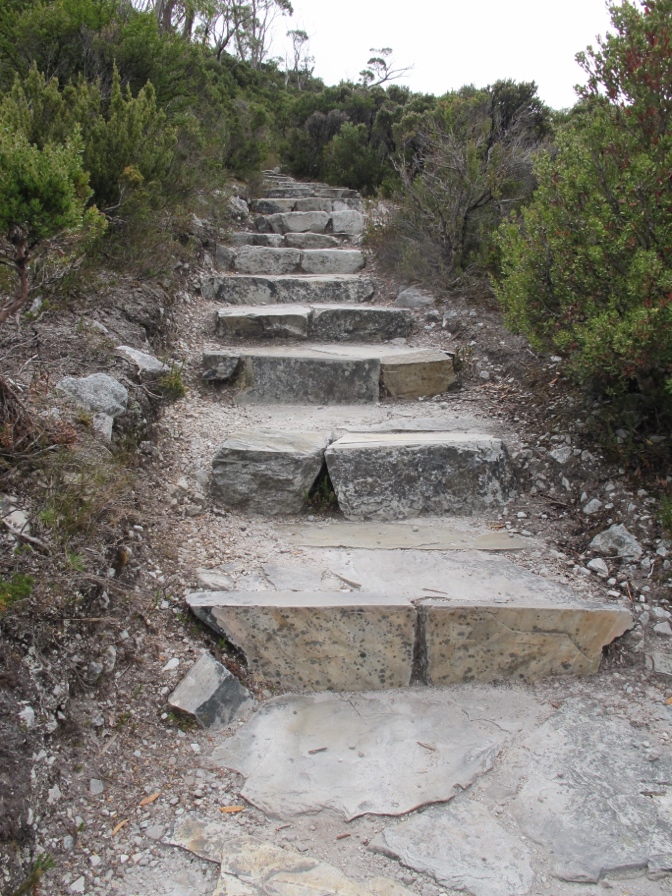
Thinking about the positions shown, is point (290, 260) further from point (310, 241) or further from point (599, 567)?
point (599, 567)

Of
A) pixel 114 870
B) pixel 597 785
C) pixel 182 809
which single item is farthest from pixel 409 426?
pixel 114 870

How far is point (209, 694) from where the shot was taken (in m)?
2.34

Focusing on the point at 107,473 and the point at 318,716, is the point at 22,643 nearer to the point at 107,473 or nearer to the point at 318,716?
the point at 107,473

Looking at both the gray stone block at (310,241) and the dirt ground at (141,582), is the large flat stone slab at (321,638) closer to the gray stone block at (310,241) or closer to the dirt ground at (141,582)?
the dirt ground at (141,582)

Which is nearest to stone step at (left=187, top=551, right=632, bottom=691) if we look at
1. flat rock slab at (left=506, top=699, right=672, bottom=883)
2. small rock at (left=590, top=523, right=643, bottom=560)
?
flat rock slab at (left=506, top=699, right=672, bottom=883)

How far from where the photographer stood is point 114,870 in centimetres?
180

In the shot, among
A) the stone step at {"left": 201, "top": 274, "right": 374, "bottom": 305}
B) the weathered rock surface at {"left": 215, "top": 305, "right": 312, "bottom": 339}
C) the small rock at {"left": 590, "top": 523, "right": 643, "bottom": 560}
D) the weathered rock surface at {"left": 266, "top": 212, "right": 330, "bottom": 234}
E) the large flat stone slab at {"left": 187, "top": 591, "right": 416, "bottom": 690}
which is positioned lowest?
the large flat stone slab at {"left": 187, "top": 591, "right": 416, "bottom": 690}

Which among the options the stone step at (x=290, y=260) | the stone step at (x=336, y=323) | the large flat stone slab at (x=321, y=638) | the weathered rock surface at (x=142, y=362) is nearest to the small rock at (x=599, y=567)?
the large flat stone slab at (x=321, y=638)

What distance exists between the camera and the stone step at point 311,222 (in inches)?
320

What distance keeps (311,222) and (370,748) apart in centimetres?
723

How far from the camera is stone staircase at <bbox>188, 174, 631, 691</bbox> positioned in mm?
2529

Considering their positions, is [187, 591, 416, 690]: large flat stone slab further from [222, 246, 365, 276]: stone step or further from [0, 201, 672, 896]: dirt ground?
[222, 246, 365, 276]: stone step

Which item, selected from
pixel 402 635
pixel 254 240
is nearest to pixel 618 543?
pixel 402 635

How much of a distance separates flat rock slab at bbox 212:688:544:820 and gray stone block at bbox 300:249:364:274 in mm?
5346
